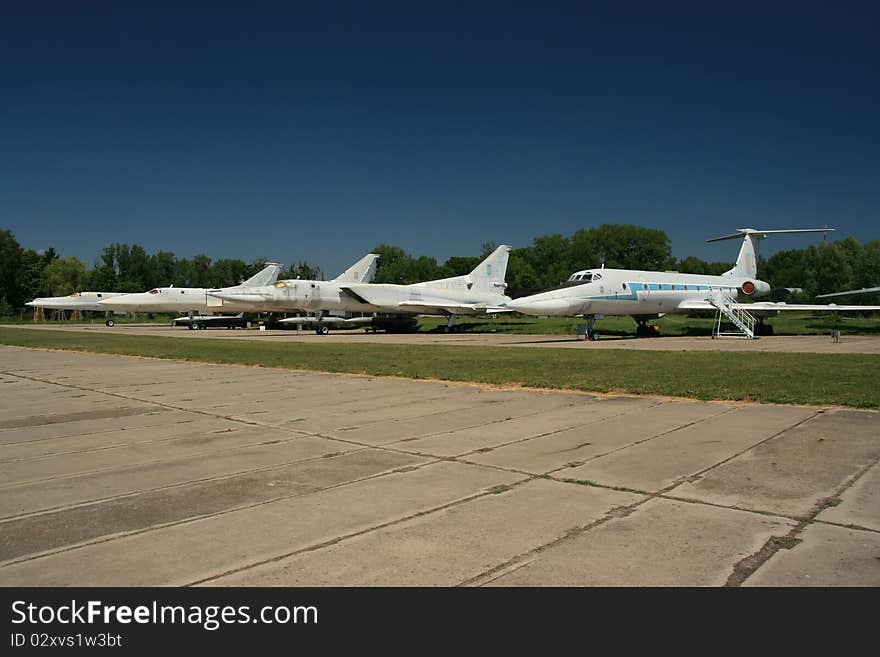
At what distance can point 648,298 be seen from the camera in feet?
90.7

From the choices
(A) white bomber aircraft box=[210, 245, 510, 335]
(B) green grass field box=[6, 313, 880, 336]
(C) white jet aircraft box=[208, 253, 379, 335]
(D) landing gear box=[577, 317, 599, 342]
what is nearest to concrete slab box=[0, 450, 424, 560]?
(D) landing gear box=[577, 317, 599, 342]

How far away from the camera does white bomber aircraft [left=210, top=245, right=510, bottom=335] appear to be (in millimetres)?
A: 37375

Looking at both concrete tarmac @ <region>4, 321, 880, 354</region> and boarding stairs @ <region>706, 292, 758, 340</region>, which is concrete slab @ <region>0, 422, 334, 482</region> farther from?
boarding stairs @ <region>706, 292, 758, 340</region>

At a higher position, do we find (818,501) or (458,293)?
(458,293)

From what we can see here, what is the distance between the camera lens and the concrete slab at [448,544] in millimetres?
2934

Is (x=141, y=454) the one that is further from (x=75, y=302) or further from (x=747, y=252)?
(x=75, y=302)

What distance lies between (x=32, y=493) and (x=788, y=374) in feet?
38.0

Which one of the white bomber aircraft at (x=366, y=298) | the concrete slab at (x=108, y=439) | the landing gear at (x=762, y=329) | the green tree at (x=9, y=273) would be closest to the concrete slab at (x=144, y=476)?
the concrete slab at (x=108, y=439)

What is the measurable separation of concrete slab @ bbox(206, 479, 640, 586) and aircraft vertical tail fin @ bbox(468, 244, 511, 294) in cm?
3882
